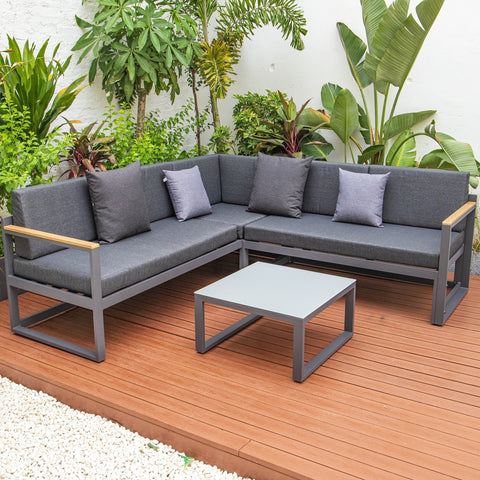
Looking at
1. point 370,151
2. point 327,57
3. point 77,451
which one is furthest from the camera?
point 327,57

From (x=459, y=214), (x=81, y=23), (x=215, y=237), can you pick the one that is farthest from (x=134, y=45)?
(x=459, y=214)

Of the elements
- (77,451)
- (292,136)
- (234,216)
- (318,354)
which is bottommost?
(77,451)

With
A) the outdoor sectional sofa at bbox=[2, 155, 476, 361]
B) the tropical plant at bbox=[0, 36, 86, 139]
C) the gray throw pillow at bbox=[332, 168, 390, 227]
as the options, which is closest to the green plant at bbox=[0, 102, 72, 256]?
the tropical plant at bbox=[0, 36, 86, 139]

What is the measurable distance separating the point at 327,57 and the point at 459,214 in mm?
2701

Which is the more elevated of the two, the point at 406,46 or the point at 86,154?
the point at 406,46

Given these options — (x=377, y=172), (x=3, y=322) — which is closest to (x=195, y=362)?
(x=3, y=322)

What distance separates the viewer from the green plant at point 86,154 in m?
4.45

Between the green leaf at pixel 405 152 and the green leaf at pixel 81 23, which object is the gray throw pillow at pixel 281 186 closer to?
the green leaf at pixel 405 152

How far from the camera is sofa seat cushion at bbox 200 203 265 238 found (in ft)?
14.9

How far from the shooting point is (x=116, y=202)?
3.93 m

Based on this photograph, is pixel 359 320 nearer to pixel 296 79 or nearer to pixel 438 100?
pixel 438 100

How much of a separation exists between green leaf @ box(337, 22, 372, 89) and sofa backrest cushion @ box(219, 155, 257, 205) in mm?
1326

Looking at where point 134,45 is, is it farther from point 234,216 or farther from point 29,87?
point 234,216

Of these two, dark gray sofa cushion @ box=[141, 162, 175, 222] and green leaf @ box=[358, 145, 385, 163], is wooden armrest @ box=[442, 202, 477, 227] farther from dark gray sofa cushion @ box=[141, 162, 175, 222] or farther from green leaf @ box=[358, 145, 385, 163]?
dark gray sofa cushion @ box=[141, 162, 175, 222]
